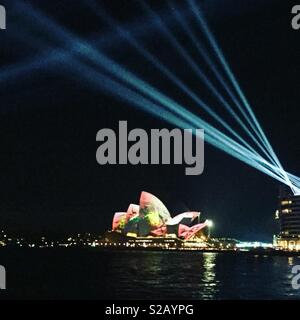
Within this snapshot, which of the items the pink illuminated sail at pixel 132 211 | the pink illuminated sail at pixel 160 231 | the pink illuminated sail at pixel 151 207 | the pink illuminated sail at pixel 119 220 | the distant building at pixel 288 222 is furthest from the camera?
the pink illuminated sail at pixel 119 220

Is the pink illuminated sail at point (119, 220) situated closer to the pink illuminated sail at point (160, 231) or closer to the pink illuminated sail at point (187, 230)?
the pink illuminated sail at point (160, 231)

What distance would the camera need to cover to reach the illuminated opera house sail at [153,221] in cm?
11606

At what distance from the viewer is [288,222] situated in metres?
117

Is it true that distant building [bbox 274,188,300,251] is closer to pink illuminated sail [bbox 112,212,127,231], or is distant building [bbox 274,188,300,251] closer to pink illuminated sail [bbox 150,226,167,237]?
pink illuminated sail [bbox 150,226,167,237]

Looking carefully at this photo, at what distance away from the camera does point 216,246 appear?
12631cm

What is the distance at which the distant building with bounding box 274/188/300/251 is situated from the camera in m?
114

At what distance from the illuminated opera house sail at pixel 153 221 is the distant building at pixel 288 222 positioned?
1706cm

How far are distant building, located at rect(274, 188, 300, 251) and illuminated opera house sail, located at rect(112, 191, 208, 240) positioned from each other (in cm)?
1706

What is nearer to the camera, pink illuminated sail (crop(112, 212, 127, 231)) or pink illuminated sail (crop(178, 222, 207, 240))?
pink illuminated sail (crop(178, 222, 207, 240))

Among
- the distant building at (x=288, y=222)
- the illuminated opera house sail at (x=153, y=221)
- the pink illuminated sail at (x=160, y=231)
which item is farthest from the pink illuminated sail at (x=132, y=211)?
the distant building at (x=288, y=222)

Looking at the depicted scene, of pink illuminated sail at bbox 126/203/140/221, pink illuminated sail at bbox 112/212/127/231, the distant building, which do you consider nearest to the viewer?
the distant building

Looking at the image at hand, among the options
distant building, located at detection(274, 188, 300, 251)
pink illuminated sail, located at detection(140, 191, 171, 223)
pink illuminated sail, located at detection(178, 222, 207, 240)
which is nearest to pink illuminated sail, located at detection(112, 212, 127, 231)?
pink illuminated sail, located at detection(140, 191, 171, 223)
